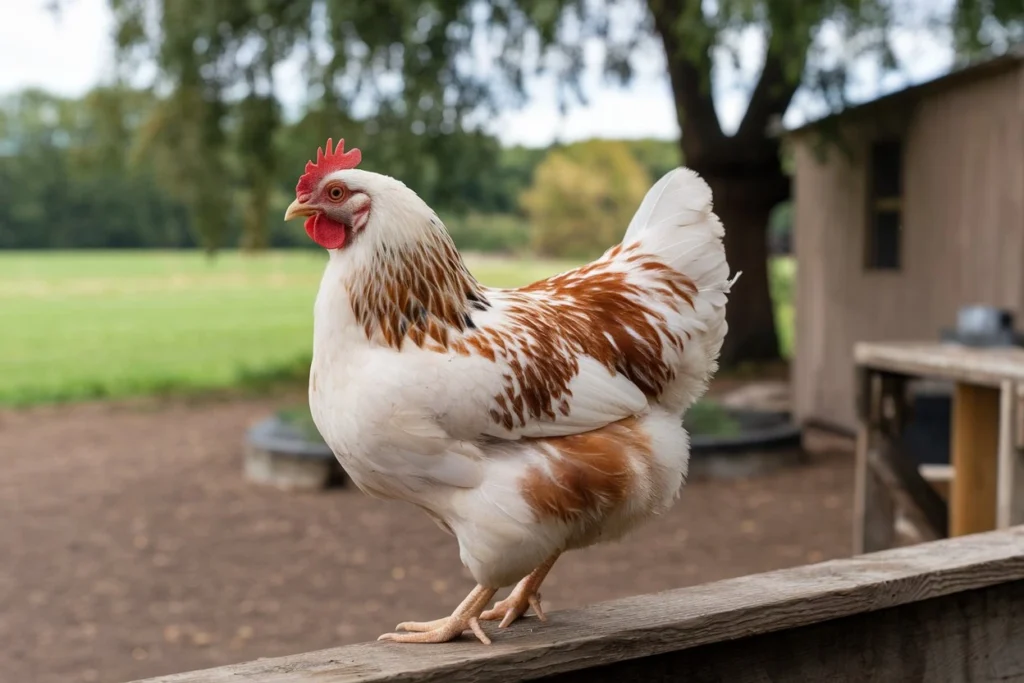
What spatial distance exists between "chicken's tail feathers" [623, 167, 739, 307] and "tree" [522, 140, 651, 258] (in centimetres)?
1769

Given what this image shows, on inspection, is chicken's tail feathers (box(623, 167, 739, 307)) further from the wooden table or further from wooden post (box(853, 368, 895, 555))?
wooden post (box(853, 368, 895, 555))

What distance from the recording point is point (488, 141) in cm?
1195

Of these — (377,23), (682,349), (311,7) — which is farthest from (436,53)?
(682,349)

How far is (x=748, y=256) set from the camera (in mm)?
13789

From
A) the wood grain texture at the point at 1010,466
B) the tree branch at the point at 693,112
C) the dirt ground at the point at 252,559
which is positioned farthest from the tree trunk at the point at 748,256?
the wood grain texture at the point at 1010,466

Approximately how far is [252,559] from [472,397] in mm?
5219

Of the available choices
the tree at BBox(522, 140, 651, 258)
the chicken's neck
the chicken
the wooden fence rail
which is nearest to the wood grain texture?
the wooden fence rail

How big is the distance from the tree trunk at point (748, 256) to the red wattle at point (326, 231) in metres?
11.6

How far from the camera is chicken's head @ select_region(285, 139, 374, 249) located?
5.61 ft

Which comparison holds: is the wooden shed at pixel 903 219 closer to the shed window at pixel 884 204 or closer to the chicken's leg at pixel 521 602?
the shed window at pixel 884 204

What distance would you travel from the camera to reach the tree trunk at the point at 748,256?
1338 centimetres

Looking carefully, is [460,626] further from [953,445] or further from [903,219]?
[903,219]

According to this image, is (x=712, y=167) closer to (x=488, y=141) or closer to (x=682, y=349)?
(x=488, y=141)

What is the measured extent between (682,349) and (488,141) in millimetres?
10212
